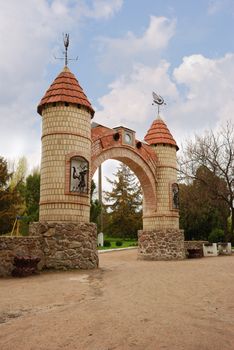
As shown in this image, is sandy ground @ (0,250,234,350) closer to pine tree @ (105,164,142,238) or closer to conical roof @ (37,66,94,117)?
conical roof @ (37,66,94,117)

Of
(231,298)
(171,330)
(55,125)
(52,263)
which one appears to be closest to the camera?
(171,330)

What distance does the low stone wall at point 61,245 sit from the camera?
445 inches

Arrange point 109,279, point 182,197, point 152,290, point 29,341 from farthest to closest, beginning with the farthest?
point 182,197 < point 109,279 < point 152,290 < point 29,341

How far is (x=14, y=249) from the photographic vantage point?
10500mm

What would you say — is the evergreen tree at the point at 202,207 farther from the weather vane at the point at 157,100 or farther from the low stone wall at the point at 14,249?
the low stone wall at the point at 14,249

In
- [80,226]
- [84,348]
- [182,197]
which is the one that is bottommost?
[84,348]

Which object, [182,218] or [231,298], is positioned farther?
[182,218]

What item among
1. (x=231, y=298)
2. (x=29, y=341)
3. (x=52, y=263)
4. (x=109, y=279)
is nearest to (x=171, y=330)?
(x=29, y=341)

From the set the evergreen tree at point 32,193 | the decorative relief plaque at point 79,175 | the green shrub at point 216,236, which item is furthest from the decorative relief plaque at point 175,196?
the evergreen tree at point 32,193

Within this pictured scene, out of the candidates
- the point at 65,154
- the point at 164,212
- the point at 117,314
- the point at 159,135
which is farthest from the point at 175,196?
the point at 117,314

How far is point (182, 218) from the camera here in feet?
97.3

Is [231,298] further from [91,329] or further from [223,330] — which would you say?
[91,329]

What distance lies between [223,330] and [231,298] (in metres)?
2.32

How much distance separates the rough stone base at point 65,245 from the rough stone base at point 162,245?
598 centimetres
